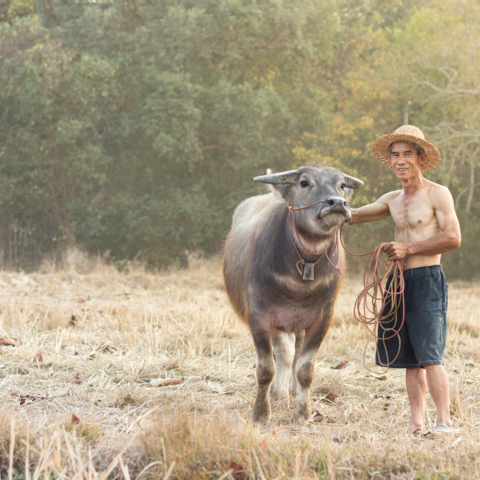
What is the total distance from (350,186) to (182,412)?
1945 millimetres

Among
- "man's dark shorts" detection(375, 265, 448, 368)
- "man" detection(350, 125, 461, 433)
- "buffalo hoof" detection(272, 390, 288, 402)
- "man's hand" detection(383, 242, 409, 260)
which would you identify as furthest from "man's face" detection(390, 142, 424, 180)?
"buffalo hoof" detection(272, 390, 288, 402)

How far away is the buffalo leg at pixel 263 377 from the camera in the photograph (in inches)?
164

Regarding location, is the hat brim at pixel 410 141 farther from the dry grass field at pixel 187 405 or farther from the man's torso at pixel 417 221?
the dry grass field at pixel 187 405

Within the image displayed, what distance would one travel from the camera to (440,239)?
384cm

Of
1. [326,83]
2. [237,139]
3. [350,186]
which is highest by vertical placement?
[326,83]

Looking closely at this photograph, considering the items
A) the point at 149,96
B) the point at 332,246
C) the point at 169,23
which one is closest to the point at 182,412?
the point at 332,246

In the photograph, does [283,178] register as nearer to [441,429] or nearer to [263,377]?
[263,377]

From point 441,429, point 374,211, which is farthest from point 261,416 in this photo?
point 374,211

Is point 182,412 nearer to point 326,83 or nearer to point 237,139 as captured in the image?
point 237,139

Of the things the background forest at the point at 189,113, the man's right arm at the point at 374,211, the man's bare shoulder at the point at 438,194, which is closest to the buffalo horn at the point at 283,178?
the man's right arm at the point at 374,211

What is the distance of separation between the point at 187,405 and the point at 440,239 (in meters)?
1.88

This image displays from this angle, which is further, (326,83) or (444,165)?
Result: (326,83)

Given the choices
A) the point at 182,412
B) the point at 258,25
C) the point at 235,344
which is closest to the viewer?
the point at 182,412

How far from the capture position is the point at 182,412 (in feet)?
10.8
